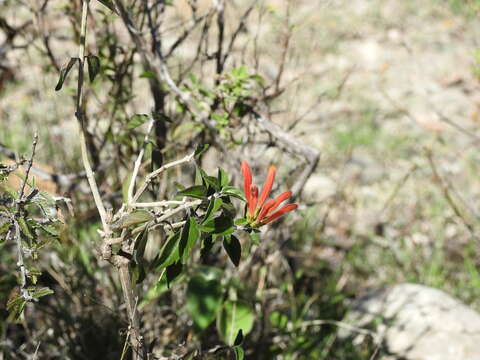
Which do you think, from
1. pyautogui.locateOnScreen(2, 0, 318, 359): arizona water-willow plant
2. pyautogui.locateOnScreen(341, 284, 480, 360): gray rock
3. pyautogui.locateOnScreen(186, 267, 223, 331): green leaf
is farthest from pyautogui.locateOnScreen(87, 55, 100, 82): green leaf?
pyautogui.locateOnScreen(341, 284, 480, 360): gray rock

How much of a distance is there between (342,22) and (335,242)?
324 centimetres

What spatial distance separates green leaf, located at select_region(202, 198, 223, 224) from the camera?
1053mm

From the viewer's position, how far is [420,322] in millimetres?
2305

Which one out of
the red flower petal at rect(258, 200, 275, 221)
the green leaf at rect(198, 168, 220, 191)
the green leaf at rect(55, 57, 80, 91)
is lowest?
the red flower petal at rect(258, 200, 275, 221)

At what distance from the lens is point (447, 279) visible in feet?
9.75

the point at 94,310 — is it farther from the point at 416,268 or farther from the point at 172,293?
the point at 416,268

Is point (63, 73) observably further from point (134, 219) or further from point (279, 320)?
point (279, 320)

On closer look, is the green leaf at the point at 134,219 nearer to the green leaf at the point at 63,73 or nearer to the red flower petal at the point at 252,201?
the red flower petal at the point at 252,201

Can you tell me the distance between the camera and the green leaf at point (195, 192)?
3.48 feet

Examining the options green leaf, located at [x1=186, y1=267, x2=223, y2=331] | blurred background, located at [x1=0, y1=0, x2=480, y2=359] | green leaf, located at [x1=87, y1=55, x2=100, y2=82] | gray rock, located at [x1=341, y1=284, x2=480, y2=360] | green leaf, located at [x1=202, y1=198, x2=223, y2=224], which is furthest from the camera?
gray rock, located at [x1=341, y1=284, x2=480, y2=360]

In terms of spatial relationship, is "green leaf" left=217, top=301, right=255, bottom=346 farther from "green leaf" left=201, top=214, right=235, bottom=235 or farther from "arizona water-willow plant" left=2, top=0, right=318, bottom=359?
"green leaf" left=201, top=214, right=235, bottom=235

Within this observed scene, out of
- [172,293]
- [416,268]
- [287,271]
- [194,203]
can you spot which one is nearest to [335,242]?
Answer: [416,268]

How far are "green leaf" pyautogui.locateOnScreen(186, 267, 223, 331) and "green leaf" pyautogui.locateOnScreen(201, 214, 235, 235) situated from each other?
76cm

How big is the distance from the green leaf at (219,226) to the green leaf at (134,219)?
12 centimetres
